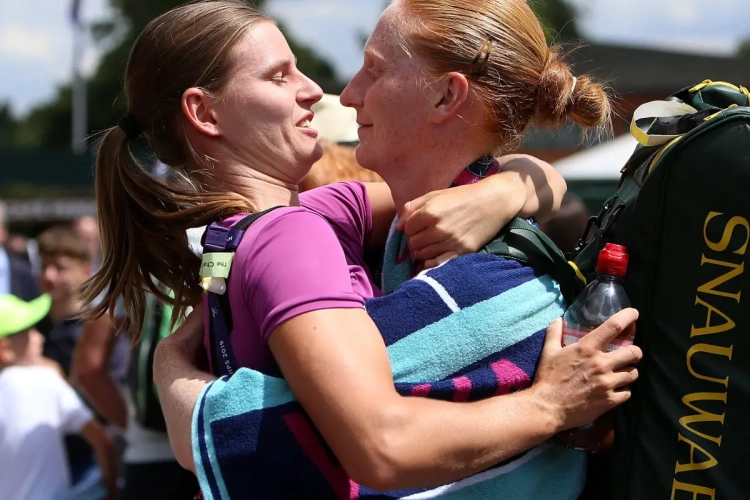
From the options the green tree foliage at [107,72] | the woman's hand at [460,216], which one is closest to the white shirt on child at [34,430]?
the woman's hand at [460,216]

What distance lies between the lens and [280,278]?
5.25 feet

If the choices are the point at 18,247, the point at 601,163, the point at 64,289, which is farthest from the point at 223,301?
the point at 18,247

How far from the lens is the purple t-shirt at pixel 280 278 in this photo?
1.58m

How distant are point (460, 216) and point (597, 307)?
0.34 meters

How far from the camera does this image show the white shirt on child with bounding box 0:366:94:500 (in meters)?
4.19

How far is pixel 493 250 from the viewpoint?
188 cm

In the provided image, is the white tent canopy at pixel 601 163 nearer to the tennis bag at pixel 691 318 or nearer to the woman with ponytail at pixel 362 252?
the woman with ponytail at pixel 362 252

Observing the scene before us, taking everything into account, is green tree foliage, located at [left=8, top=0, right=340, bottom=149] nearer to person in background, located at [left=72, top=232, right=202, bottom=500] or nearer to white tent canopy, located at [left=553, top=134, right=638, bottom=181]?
white tent canopy, located at [left=553, top=134, right=638, bottom=181]

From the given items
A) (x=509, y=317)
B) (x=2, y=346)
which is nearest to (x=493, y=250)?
(x=509, y=317)

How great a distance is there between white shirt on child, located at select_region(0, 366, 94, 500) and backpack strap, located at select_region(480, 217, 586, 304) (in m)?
3.16

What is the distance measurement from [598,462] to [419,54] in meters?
1.02

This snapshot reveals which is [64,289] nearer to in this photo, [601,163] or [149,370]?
[149,370]

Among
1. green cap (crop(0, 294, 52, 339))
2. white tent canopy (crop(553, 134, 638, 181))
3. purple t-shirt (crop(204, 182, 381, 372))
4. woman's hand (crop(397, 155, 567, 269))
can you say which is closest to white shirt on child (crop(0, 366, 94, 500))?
green cap (crop(0, 294, 52, 339))

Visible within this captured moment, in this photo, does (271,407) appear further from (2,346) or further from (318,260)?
(2,346)
